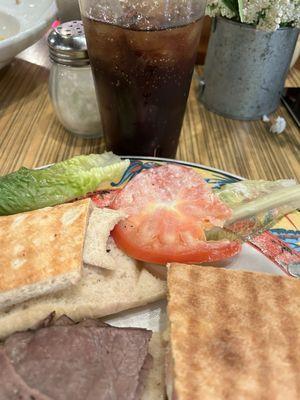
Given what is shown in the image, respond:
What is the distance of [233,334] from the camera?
126 cm

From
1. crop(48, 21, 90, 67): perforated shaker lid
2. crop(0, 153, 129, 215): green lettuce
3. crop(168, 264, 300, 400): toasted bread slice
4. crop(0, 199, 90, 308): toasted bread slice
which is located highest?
crop(48, 21, 90, 67): perforated shaker lid

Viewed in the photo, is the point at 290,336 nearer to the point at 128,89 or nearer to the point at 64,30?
the point at 128,89

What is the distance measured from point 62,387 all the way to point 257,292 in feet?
2.32

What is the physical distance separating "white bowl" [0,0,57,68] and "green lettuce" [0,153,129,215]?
1.17m

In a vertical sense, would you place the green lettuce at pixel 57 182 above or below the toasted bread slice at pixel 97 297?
above

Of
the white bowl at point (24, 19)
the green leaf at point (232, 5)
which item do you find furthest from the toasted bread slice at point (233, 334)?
the white bowl at point (24, 19)

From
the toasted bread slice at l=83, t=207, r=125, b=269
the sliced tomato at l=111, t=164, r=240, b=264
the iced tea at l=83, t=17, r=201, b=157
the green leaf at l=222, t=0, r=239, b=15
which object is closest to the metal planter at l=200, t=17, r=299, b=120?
the green leaf at l=222, t=0, r=239, b=15

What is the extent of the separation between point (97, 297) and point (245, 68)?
1752 millimetres

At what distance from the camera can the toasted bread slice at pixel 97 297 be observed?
1428mm

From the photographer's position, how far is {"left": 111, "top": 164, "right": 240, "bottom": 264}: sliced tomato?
62.1 inches

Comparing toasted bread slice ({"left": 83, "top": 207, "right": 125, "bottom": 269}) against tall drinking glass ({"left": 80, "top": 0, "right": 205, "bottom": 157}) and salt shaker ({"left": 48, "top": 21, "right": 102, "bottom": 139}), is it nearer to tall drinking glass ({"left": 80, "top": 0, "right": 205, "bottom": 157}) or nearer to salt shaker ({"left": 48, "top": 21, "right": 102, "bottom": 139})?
tall drinking glass ({"left": 80, "top": 0, "right": 205, "bottom": 157})

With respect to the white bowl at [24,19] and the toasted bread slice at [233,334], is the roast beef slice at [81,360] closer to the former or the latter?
the toasted bread slice at [233,334]

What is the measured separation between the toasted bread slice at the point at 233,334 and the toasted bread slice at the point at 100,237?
265mm

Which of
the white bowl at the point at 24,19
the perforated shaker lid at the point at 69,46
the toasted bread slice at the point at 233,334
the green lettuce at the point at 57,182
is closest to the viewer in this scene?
the toasted bread slice at the point at 233,334
